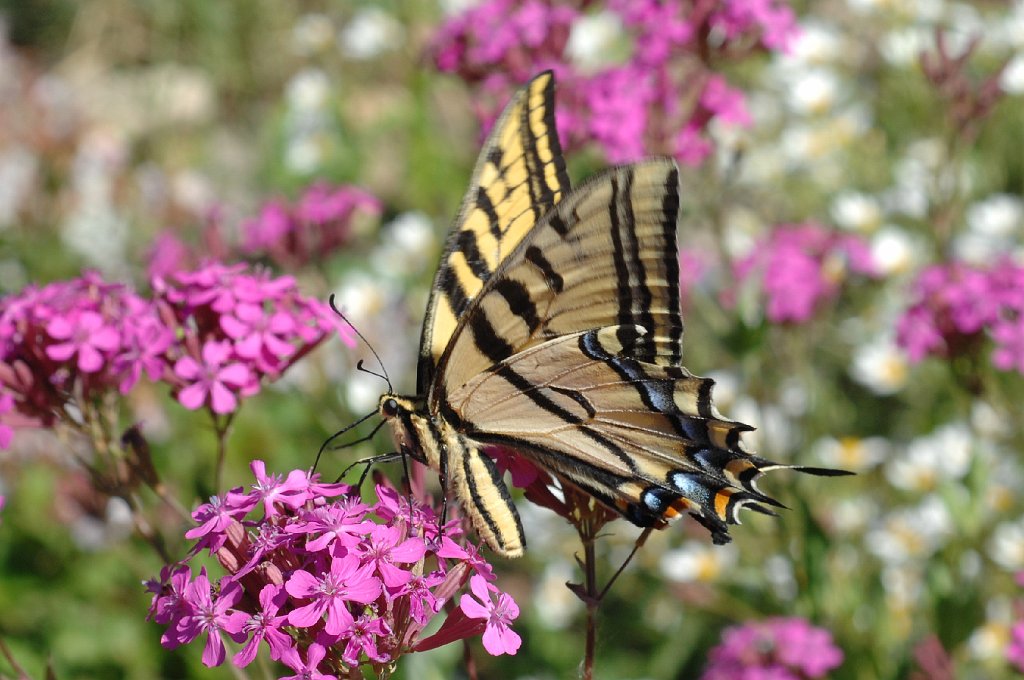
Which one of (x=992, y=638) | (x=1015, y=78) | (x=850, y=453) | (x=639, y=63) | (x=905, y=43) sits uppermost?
(x=905, y=43)

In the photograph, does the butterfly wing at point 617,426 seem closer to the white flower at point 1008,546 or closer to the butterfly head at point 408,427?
the butterfly head at point 408,427

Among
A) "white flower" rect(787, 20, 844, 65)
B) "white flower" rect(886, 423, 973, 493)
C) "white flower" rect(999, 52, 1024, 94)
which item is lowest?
"white flower" rect(886, 423, 973, 493)

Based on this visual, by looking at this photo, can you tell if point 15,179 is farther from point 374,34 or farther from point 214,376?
point 214,376

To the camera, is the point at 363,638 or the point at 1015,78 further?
the point at 1015,78

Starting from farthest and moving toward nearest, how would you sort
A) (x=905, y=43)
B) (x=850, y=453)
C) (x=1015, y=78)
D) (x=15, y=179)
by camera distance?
(x=15, y=179) → (x=905, y=43) → (x=1015, y=78) → (x=850, y=453)

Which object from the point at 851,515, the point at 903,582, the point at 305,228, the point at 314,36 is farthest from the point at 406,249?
the point at 903,582

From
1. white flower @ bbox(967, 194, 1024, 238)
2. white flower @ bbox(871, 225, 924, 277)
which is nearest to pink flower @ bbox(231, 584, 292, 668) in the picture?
white flower @ bbox(871, 225, 924, 277)

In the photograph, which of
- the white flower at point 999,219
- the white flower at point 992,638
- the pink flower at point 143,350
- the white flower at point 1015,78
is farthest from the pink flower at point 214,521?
the white flower at point 1015,78

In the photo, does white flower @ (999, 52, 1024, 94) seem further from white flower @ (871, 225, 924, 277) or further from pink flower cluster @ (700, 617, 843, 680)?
pink flower cluster @ (700, 617, 843, 680)
